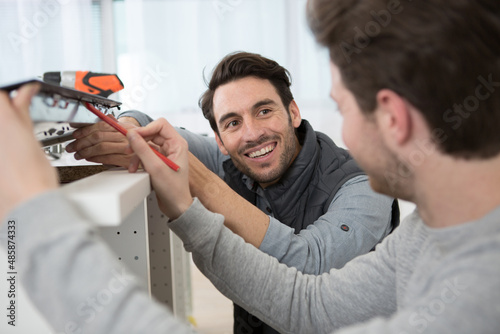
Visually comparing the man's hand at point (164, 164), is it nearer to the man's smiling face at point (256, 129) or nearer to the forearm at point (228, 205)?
the forearm at point (228, 205)

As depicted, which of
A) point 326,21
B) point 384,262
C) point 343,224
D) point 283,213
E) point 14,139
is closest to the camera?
point 14,139

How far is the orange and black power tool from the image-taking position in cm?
74

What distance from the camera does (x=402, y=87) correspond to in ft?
1.65

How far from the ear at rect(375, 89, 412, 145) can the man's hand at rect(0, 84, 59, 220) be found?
0.39m

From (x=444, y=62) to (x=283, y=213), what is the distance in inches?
33.8

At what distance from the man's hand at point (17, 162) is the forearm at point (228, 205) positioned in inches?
17.0

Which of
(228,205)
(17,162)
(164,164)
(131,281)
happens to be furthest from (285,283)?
(17,162)

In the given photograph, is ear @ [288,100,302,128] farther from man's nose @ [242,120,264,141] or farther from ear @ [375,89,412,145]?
ear @ [375,89,412,145]

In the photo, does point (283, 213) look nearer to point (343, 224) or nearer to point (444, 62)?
point (343, 224)

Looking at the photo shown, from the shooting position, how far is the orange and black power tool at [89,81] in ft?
2.43

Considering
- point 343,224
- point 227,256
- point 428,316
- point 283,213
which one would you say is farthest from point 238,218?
point 428,316

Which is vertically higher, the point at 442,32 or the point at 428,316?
the point at 442,32

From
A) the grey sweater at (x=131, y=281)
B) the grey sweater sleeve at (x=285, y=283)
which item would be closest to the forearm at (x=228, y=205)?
the grey sweater sleeve at (x=285, y=283)

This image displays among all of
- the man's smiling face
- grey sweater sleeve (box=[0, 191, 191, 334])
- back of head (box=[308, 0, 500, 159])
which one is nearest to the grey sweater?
grey sweater sleeve (box=[0, 191, 191, 334])
